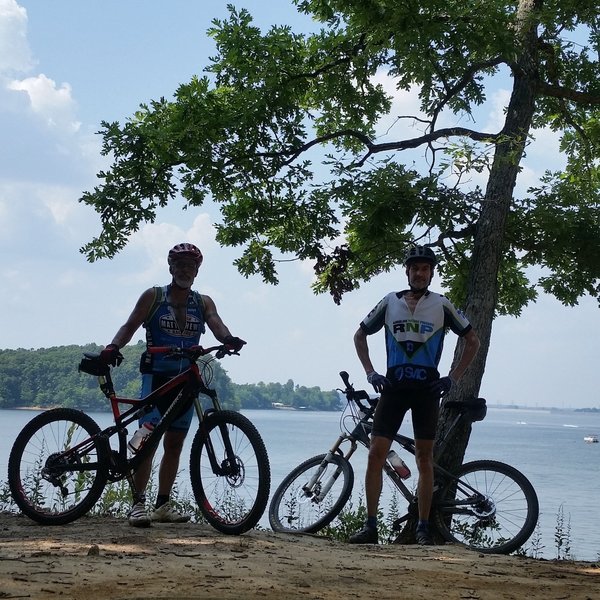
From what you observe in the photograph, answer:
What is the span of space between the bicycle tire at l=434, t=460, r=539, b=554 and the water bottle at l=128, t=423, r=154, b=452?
8.97 ft

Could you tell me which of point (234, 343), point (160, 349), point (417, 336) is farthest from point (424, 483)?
point (160, 349)

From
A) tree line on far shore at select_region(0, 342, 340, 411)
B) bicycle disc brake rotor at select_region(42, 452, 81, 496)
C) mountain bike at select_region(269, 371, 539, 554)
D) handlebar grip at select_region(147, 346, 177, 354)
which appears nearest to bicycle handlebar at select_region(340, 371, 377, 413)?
mountain bike at select_region(269, 371, 539, 554)

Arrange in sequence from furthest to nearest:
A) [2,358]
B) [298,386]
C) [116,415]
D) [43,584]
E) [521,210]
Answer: [298,386] < [2,358] < [521,210] < [116,415] < [43,584]

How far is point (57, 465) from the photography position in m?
7.27

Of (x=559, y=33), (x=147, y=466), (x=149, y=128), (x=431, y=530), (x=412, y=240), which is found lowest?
(x=431, y=530)

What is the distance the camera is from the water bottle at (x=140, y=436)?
7.18m

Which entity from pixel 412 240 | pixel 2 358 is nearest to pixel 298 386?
pixel 2 358

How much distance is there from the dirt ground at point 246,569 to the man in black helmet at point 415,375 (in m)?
0.49

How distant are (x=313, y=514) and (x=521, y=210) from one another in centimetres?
542

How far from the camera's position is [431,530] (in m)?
8.18

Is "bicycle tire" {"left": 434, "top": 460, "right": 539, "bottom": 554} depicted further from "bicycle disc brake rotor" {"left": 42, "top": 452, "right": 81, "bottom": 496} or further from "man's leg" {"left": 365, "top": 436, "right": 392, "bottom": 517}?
"bicycle disc brake rotor" {"left": 42, "top": 452, "right": 81, "bottom": 496}

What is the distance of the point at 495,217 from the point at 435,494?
3786mm

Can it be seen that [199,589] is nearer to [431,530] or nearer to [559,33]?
[431,530]

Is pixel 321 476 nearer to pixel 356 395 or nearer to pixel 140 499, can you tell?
pixel 356 395
